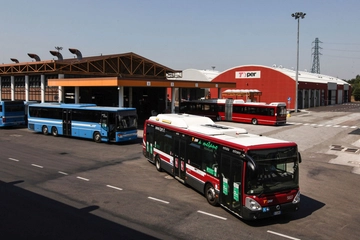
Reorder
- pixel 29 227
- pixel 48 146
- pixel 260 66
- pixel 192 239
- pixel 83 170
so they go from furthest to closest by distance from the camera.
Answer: pixel 260 66, pixel 48 146, pixel 83 170, pixel 29 227, pixel 192 239

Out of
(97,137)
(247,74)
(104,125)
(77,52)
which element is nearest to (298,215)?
(104,125)

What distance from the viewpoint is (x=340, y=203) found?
11805 mm

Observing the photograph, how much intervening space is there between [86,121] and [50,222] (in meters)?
16.2

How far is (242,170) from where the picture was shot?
9.33 m

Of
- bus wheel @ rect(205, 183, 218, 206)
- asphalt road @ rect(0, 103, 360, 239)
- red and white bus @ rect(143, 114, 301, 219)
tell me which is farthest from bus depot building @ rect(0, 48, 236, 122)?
bus wheel @ rect(205, 183, 218, 206)

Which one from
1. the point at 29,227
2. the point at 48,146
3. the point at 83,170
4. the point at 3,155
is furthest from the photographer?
the point at 48,146

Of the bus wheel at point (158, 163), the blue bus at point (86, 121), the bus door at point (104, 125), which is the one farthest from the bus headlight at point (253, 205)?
the bus door at point (104, 125)

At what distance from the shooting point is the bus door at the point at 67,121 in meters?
26.4

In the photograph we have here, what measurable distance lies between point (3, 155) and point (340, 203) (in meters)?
17.4

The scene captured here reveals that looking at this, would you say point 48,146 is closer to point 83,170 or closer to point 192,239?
point 83,170

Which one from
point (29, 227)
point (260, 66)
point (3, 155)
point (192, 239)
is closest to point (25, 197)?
point (29, 227)

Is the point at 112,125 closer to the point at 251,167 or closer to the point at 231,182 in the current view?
the point at 231,182

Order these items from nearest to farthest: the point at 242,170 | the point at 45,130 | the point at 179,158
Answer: the point at 242,170
the point at 179,158
the point at 45,130

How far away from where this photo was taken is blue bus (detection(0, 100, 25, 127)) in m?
32.4
